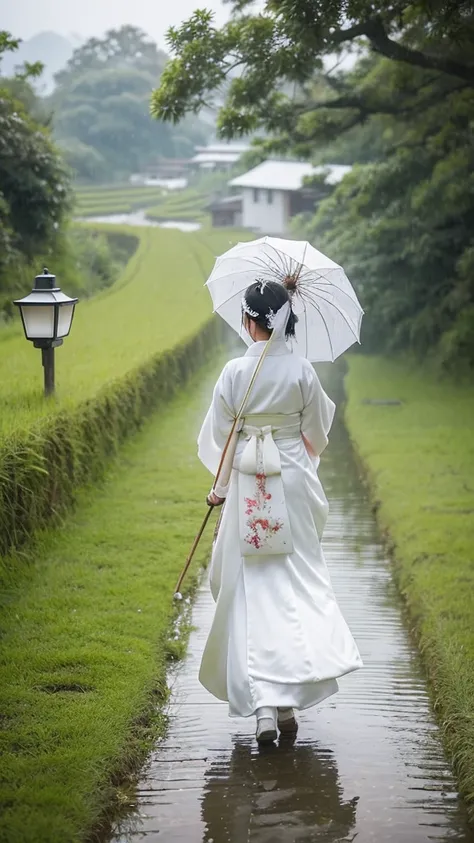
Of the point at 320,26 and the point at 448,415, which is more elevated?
the point at 320,26

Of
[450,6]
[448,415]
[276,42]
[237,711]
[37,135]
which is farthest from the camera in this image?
[37,135]

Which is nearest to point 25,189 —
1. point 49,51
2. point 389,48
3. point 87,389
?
point 87,389

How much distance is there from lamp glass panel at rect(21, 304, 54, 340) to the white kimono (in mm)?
3385

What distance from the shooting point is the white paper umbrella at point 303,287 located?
494 centimetres

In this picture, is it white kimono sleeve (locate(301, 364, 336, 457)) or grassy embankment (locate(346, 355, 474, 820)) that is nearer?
white kimono sleeve (locate(301, 364, 336, 457))

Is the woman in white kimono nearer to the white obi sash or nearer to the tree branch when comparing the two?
the white obi sash

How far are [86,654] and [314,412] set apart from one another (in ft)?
5.64

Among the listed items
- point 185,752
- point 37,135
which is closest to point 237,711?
point 185,752

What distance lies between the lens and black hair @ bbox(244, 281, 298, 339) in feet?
14.9

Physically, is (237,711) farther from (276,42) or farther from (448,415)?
(448,415)

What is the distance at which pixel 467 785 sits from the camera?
402 centimetres

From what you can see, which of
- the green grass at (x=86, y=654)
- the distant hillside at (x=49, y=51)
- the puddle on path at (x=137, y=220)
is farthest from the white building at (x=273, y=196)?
the green grass at (x=86, y=654)

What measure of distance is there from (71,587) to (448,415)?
736cm

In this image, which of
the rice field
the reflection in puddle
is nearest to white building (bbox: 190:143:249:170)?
the rice field
